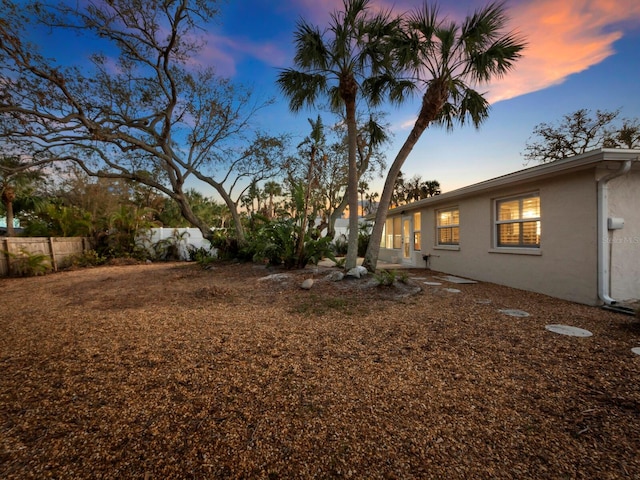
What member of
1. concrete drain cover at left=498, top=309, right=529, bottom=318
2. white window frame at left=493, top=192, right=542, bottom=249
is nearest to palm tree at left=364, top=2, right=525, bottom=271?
white window frame at left=493, top=192, right=542, bottom=249

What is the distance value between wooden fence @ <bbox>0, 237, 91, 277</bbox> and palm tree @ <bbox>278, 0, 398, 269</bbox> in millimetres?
10052

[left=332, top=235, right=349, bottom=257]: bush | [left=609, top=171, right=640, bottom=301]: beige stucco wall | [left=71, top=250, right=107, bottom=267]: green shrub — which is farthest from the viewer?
[left=332, top=235, right=349, bottom=257]: bush

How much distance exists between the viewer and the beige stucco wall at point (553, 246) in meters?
4.89

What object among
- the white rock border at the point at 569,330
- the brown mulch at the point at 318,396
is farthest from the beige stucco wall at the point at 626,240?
the white rock border at the point at 569,330

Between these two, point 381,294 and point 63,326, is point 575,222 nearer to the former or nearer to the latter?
point 381,294

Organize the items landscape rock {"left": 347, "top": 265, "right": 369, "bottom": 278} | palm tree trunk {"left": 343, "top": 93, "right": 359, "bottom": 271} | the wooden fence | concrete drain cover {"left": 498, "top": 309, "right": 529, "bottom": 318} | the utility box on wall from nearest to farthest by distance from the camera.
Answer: concrete drain cover {"left": 498, "top": 309, "right": 529, "bottom": 318}
the utility box on wall
landscape rock {"left": 347, "top": 265, "right": 369, "bottom": 278}
palm tree trunk {"left": 343, "top": 93, "right": 359, "bottom": 271}
the wooden fence

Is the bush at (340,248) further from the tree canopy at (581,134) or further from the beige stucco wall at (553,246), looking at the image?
the tree canopy at (581,134)

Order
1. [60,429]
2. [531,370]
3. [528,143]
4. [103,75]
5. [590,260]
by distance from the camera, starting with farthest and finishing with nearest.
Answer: [528,143] < [103,75] < [590,260] < [531,370] < [60,429]

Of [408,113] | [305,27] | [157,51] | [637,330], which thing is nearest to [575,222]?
[637,330]

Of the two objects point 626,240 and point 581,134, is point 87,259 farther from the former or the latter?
point 581,134

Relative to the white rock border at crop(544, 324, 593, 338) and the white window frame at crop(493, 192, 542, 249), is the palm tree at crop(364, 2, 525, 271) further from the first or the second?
the white rock border at crop(544, 324, 593, 338)

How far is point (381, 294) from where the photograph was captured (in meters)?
5.45

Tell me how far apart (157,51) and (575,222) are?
1139 cm

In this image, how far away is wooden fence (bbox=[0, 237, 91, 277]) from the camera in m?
8.71
